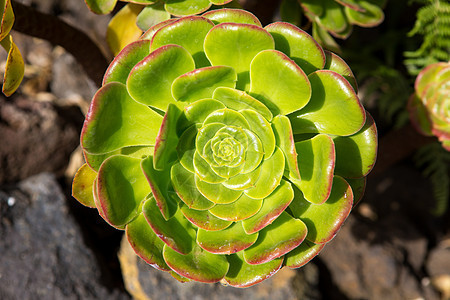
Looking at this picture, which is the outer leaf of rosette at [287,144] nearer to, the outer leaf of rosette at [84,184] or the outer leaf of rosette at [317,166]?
the outer leaf of rosette at [317,166]

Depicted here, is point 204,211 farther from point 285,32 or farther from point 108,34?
point 108,34

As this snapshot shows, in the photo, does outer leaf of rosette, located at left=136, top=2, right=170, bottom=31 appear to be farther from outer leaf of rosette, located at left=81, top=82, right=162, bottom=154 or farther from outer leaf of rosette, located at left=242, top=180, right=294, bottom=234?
outer leaf of rosette, located at left=242, top=180, right=294, bottom=234

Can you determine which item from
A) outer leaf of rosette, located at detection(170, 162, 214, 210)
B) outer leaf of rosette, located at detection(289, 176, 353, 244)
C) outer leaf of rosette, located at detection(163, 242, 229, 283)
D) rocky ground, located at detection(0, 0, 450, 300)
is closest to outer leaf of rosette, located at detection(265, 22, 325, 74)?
outer leaf of rosette, located at detection(289, 176, 353, 244)

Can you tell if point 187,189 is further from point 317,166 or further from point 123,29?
point 123,29

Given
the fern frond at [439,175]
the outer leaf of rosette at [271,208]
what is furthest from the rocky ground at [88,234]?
the outer leaf of rosette at [271,208]

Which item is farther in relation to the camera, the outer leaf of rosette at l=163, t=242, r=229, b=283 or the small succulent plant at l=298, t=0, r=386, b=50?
the small succulent plant at l=298, t=0, r=386, b=50

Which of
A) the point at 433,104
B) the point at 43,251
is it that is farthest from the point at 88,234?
the point at 433,104
